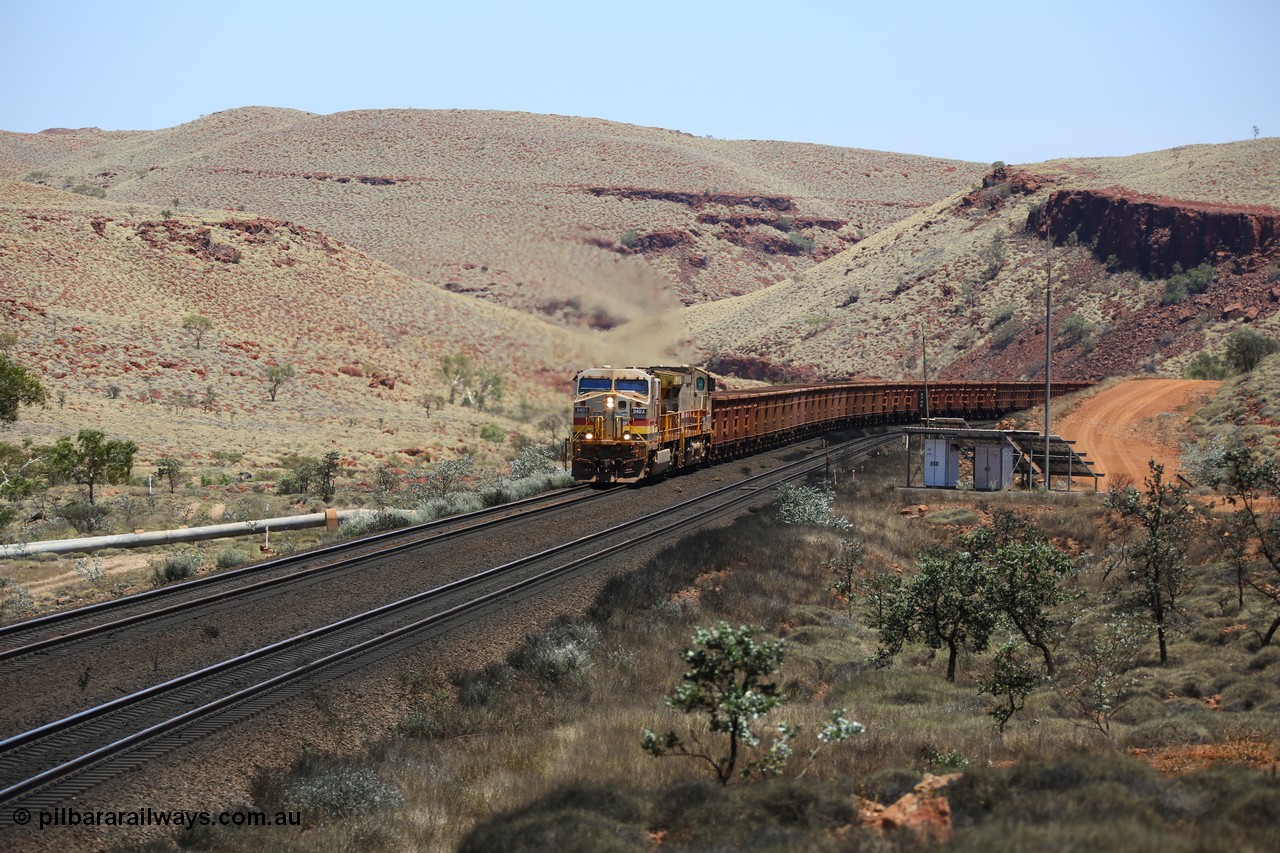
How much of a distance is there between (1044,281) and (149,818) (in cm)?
9517

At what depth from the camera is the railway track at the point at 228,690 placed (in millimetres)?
11805

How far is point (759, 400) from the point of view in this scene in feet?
162

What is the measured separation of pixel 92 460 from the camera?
35156mm

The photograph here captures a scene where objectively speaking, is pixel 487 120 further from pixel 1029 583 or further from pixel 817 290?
pixel 1029 583

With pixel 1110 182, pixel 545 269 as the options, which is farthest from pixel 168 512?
pixel 1110 182

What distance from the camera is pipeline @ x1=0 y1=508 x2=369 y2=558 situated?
25.0 metres

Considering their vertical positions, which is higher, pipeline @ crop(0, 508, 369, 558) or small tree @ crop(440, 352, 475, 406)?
small tree @ crop(440, 352, 475, 406)

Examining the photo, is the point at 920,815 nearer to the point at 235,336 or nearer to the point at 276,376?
the point at 276,376

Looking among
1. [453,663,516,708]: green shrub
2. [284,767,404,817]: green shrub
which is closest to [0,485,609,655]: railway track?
[453,663,516,708]: green shrub

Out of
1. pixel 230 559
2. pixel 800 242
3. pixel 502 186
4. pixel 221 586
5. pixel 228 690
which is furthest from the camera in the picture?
pixel 800 242

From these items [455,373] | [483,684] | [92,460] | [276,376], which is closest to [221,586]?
[483,684]

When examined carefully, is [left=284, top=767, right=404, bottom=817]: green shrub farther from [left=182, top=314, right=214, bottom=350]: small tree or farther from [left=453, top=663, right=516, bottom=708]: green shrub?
[left=182, top=314, right=214, bottom=350]: small tree

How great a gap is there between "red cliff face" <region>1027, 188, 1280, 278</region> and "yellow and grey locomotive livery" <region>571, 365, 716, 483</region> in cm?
5844

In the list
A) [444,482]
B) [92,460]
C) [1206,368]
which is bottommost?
[444,482]
